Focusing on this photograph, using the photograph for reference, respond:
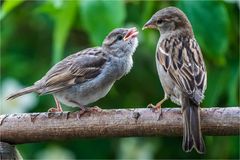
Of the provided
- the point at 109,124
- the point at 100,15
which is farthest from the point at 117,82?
the point at 109,124

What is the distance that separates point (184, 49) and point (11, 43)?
2009 mm

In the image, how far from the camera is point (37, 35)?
243 inches

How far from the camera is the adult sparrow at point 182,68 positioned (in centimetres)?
363

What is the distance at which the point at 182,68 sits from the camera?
4301 millimetres

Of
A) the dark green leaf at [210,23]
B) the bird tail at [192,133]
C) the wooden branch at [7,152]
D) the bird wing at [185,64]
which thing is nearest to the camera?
the bird tail at [192,133]

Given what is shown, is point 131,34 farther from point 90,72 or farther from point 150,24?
point 90,72

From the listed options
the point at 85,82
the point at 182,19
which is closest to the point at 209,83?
the point at 182,19

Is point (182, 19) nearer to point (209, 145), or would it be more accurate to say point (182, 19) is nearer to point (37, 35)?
point (209, 145)

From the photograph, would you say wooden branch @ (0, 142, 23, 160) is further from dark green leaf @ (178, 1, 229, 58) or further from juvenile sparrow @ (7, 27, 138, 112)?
dark green leaf @ (178, 1, 229, 58)

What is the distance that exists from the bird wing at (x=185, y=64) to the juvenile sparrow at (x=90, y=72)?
0.24 meters

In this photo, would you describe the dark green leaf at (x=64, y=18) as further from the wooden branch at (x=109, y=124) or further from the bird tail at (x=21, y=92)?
the wooden branch at (x=109, y=124)

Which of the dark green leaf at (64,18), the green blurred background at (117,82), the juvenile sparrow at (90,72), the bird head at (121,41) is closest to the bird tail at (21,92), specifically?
the juvenile sparrow at (90,72)

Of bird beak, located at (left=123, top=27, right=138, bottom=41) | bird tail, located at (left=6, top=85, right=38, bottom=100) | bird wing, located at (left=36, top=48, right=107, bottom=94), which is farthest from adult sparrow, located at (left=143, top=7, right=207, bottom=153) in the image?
bird tail, located at (left=6, top=85, right=38, bottom=100)

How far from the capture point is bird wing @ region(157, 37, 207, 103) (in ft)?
13.5
